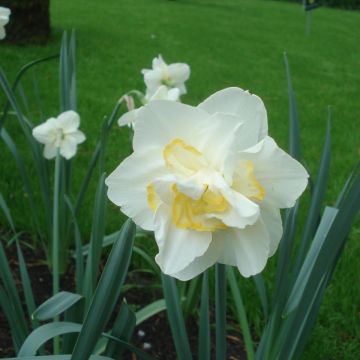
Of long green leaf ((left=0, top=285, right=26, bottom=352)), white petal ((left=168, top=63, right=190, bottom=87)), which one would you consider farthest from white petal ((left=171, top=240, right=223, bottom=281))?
white petal ((left=168, top=63, right=190, bottom=87))

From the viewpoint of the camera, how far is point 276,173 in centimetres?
72

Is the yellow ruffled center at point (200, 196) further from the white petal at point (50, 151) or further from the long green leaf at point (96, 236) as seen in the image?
the white petal at point (50, 151)

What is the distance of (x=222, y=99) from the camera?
76 centimetres

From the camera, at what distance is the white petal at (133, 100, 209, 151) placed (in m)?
0.74

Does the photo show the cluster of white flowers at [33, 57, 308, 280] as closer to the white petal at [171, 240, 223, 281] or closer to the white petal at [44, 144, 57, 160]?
the white petal at [171, 240, 223, 281]

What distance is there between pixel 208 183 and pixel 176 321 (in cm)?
45

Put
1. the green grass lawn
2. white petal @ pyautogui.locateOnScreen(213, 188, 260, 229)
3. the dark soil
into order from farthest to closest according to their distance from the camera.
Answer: the green grass lawn, the dark soil, white petal @ pyautogui.locateOnScreen(213, 188, 260, 229)

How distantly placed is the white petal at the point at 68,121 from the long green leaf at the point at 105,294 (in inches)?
42.2

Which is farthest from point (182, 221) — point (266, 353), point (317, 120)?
point (317, 120)

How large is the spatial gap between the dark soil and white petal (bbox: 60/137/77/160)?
428 mm

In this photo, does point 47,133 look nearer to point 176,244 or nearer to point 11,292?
point 11,292

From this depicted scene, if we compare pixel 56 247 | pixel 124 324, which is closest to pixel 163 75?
pixel 56 247

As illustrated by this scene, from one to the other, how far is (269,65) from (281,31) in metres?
3.02

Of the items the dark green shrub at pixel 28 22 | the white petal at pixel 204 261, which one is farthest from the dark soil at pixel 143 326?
the dark green shrub at pixel 28 22
